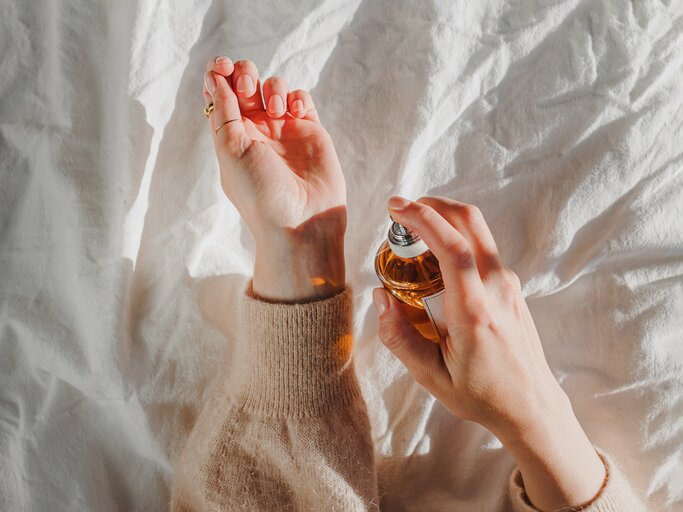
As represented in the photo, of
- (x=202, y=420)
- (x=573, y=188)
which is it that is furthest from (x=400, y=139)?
(x=202, y=420)

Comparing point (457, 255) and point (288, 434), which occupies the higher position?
point (457, 255)

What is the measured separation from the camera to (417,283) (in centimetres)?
80

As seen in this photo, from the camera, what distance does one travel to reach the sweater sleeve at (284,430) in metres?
0.87

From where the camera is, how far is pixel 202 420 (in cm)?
92

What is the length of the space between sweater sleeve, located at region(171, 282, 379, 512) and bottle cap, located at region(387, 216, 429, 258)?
7.4 inches

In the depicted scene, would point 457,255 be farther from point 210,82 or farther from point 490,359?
point 210,82

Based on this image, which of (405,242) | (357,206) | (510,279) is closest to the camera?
(405,242)

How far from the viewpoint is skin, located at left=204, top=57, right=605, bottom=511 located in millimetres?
763

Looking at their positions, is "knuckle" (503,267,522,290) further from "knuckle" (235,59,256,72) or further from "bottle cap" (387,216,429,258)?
"knuckle" (235,59,256,72)

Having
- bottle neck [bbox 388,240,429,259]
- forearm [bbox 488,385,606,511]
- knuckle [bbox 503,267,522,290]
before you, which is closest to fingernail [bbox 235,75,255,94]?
bottle neck [bbox 388,240,429,259]

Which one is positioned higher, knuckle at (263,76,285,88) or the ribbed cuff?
knuckle at (263,76,285,88)

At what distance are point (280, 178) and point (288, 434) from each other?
0.34 meters

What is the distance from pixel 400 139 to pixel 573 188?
0.26 metres

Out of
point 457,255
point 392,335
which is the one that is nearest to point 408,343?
point 392,335
